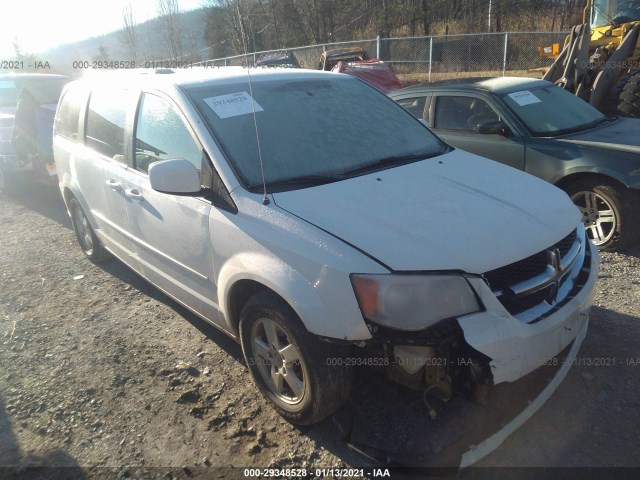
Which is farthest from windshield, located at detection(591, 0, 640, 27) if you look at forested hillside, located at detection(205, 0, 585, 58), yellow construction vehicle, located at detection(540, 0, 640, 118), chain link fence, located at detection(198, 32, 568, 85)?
forested hillside, located at detection(205, 0, 585, 58)

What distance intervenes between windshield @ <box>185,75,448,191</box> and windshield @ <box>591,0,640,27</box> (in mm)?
8389

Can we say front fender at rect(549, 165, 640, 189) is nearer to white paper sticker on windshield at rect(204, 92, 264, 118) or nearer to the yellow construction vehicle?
white paper sticker on windshield at rect(204, 92, 264, 118)

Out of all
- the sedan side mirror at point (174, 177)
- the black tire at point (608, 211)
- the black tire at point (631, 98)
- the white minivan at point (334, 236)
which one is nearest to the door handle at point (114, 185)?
the white minivan at point (334, 236)

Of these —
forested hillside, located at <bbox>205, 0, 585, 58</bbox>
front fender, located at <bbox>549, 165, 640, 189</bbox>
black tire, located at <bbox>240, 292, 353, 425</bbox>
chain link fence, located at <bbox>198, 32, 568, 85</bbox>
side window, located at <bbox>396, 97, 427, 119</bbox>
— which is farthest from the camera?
forested hillside, located at <bbox>205, 0, 585, 58</bbox>

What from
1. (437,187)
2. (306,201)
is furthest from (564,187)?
(306,201)

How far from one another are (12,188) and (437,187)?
8.81 metres

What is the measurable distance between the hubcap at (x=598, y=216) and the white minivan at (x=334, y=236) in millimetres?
1985

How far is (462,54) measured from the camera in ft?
59.8

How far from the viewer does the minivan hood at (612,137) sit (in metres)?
4.61

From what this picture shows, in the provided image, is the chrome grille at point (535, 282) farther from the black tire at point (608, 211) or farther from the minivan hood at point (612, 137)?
the minivan hood at point (612, 137)

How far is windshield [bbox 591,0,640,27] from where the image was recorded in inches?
368

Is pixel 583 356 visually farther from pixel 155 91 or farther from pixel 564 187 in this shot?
pixel 155 91

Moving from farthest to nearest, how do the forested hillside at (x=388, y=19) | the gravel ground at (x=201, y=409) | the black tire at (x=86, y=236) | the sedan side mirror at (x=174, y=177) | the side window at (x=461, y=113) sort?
the forested hillside at (x=388, y=19) → the side window at (x=461, y=113) → the black tire at (x=86, y=236) → the sedan side mirror at (x=174, y=177) → the gravel ground at (x=201, y=409)

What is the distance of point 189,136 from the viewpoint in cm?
295
